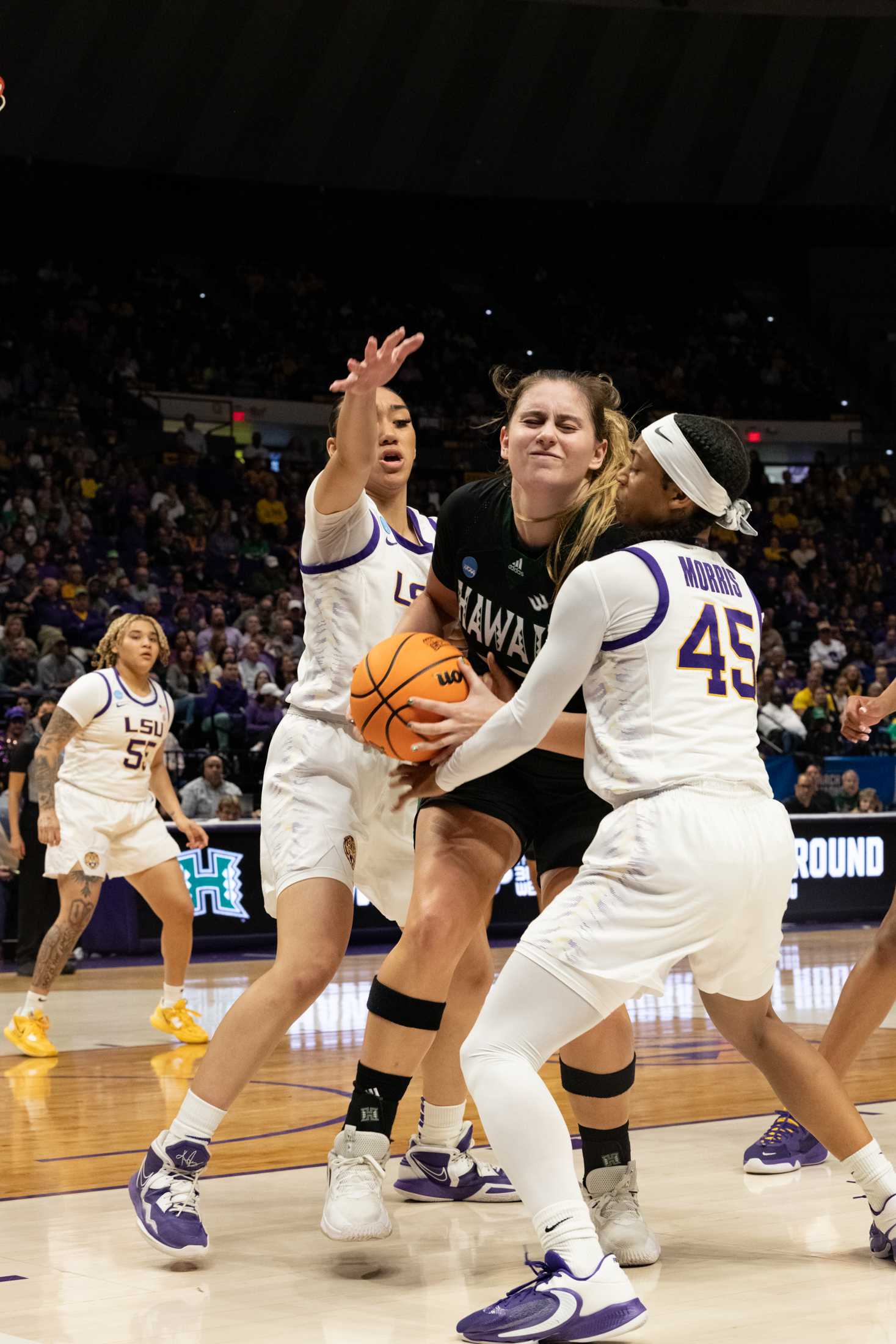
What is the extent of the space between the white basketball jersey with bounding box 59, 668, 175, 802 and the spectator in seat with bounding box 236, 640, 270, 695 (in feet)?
22.6

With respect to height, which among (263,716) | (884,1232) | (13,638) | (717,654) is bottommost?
(884,1232)

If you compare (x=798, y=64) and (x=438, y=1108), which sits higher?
(x=798, y=64)

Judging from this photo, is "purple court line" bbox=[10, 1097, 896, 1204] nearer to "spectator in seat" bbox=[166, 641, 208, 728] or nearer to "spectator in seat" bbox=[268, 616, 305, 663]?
"spectator in seat" bbox=[166, 641, 208, 728]

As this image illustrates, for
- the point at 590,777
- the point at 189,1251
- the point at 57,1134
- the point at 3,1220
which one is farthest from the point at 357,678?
the point at 57,1134

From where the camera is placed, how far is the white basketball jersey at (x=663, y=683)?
10.9 feet

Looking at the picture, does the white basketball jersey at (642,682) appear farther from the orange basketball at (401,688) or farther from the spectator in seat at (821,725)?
the spectator in seat at (821,725)

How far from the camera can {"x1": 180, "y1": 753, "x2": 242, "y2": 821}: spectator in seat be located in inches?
498

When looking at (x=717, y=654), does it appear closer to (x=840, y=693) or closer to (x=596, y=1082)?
(x=596, y=1082)

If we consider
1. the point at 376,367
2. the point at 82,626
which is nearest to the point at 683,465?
the point at 376,367

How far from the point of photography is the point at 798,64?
82.7ft

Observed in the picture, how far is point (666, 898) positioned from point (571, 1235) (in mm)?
671

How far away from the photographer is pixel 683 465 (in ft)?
11.6

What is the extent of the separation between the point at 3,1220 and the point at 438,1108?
1.22 meters

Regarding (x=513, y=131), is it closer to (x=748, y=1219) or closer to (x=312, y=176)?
(x=312, y=176)
